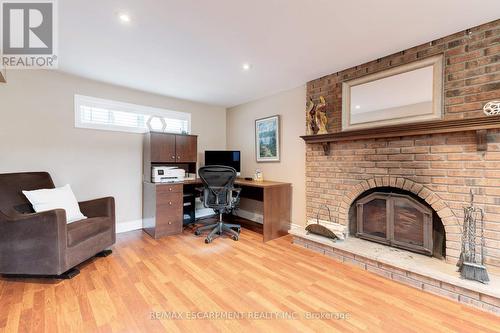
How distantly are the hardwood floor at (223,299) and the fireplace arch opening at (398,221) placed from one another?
53 cm

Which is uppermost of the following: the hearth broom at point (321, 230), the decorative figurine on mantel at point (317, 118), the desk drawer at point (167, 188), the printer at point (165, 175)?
the decorative figurine on mantel at point (317, 118)

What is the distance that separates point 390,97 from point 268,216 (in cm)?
210

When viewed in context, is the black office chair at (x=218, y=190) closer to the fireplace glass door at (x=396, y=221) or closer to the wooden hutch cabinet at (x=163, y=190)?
the wooden hutch cabinet at (x=163, y=190)

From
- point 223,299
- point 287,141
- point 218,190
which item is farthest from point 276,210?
point 223,299

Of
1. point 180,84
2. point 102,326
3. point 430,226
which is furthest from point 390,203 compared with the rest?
point 180,84

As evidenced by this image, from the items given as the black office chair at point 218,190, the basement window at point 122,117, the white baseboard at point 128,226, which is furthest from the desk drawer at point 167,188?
the basement window at point 122,117

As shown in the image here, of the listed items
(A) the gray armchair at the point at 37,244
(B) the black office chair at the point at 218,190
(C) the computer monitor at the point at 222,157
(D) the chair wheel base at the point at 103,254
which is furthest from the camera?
(C) the computer monitor at the point at 222,157

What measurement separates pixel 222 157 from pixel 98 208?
2090 millimetres

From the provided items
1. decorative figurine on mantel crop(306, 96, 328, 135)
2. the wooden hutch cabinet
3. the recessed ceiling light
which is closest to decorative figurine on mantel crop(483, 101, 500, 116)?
decorative figurine on mantel crop(306, 96, 328, 135)

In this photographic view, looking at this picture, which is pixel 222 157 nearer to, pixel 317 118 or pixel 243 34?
pixel 317 118

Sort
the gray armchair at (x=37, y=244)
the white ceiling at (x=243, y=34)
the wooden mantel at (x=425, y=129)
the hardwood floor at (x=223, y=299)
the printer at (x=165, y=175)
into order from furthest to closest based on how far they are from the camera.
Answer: the printer at (x=165, y=175)
the gray armchair at (x=37, y=244)
the wooden mantel at (x=425, y=129)
the white ceiling at (x=243, y=34)
the hardwood floor at (x=223, y=299)

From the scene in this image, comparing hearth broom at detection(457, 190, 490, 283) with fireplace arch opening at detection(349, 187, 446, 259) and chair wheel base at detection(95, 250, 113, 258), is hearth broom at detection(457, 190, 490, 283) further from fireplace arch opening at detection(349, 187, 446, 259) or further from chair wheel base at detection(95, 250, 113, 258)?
chair wheel base at detection(95, 250, 113, 258)

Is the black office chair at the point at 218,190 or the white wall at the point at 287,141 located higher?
the white wall at the point at 287,141

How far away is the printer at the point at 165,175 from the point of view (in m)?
3.32
